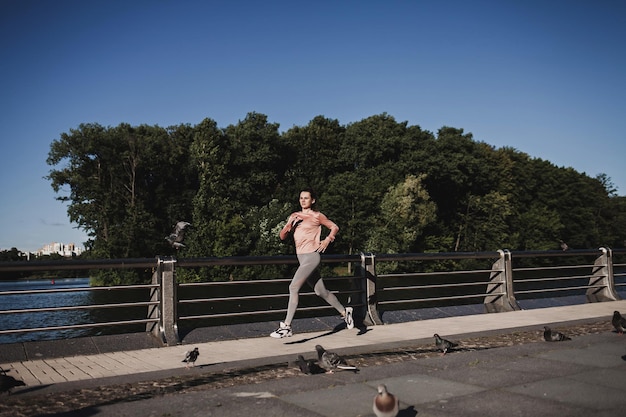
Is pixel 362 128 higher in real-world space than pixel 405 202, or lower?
higher

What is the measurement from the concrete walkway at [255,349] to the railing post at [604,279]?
142 inches

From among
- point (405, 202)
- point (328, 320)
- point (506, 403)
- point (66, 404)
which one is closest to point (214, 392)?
point (66, 404)

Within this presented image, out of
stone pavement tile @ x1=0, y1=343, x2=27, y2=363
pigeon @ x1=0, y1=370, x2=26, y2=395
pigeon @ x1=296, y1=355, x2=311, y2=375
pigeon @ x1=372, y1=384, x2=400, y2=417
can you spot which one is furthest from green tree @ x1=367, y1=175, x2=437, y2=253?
pigeon @ x1=372, y1=384, x2=400, y2=417

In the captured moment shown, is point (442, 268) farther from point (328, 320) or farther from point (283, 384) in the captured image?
point (283, 384)

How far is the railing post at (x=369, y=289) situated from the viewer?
35.2 ft

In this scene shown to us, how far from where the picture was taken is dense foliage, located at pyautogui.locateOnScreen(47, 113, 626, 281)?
2201 inches

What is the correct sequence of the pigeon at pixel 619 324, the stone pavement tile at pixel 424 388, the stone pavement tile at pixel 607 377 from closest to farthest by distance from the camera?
the stone pavement tile at pixel 424 388 < the stone pavement tile at pixel 607 377 < the pigeon at pixel 619 324

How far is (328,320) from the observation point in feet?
34.0

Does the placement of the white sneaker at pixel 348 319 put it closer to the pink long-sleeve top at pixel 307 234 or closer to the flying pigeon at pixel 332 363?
the pink long-sleeve top at pixel 307 234

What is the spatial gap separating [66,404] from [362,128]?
64134 mm

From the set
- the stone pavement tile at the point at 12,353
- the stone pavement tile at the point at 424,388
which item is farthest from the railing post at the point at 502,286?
the stone pavement tile at the point at 12,353

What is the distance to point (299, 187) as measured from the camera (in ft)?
214

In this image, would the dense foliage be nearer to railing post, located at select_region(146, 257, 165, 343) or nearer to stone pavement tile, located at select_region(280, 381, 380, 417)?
railing post, located at select_region(146, 257, 165, 343)

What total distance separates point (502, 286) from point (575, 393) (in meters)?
7.95
